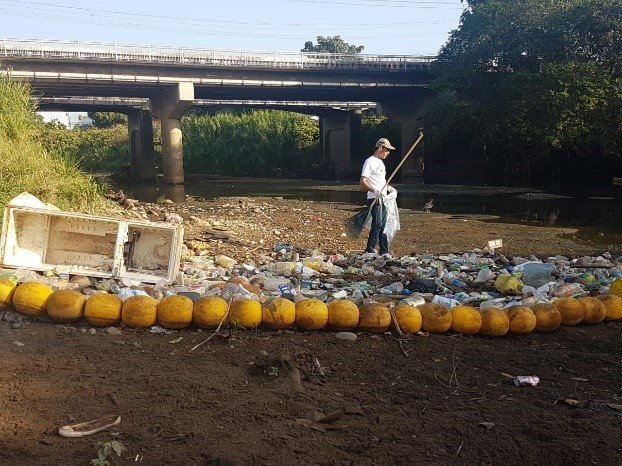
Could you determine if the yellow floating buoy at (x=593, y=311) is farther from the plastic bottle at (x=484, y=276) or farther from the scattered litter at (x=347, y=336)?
the scattered litter at (x=347, y=336)

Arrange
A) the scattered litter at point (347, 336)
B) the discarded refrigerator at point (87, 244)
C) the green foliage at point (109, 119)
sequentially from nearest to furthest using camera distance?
→ the scattered litter at point (347, 336) → the discarded refrigerator at point (87, 244) → the green foliage at point (109, 119)

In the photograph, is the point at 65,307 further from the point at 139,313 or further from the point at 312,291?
the point at 312,291

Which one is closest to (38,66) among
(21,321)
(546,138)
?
(546,138)

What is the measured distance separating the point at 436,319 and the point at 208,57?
112 ft

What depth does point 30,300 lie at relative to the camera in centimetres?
543

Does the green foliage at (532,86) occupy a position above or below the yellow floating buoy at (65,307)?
above

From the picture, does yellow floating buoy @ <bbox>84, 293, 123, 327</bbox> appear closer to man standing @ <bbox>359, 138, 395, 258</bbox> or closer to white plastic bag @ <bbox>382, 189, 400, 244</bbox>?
man standing @ <bbox>359, 138, 395, 258</bbox>

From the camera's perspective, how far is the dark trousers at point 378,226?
31.1 feet

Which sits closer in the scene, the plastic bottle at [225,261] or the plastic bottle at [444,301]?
the plastic bottle at [444,301]

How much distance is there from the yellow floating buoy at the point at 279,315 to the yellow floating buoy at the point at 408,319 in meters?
0.82

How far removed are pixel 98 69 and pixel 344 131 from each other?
19269 millimetres

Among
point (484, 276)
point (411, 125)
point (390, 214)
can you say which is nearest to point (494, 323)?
point (484, 276)

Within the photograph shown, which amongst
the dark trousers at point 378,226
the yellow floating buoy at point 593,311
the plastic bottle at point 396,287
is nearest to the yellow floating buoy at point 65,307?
the plastic bottle at point 396,287

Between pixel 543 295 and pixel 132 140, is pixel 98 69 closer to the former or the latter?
pixel 132 140
